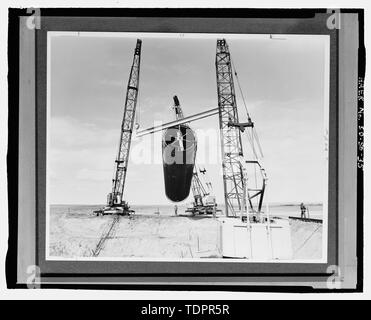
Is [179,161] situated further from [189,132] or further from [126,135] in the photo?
[126,135]

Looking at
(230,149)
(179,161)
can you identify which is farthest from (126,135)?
(230,149)

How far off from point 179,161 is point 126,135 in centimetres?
32

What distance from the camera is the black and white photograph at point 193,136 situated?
3.38 metres

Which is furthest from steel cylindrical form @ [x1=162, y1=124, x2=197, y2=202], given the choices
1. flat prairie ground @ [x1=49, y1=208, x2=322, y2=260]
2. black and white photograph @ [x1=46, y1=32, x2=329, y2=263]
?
→ flat prairie ground @ [x1=49, y1=208, x2=322, y2=260]

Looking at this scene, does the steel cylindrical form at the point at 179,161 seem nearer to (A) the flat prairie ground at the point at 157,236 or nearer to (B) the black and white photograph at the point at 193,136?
(B) the black and white photograph at the point at 193,136

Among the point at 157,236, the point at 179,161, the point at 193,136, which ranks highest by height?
the point at 193,136

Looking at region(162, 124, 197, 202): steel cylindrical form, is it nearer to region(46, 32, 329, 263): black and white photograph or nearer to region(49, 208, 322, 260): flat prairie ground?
region(46, 32, 329, 263): black and white photograph

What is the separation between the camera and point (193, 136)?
3.41m

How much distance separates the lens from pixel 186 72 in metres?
3.38

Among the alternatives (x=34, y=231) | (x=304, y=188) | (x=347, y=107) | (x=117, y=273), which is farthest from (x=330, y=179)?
(x=34, y=231)

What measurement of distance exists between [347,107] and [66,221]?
163cm

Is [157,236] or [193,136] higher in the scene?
[193,136]

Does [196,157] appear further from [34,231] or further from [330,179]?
[34,231]

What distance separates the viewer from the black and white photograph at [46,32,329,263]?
3379 mm
